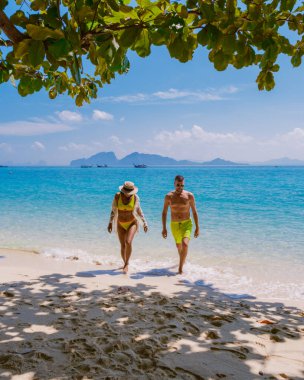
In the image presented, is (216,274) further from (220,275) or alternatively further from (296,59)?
(296,59)

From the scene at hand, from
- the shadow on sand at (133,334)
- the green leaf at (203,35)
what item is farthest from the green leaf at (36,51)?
the shadow on sand at (133,334)

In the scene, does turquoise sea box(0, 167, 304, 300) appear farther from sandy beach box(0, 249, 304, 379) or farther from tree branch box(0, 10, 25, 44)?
tree branch box(0, 10, 25, 44)

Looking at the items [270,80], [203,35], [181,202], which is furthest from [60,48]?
[181,202]

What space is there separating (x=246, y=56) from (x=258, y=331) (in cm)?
292

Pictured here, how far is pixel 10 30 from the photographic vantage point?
2.25 meters

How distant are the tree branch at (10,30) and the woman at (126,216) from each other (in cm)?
441

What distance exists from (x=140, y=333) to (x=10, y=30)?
119 inches

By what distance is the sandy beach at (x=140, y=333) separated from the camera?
2.71m

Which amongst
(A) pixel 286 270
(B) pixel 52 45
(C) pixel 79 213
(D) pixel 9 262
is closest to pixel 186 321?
(B) pixel 52 45

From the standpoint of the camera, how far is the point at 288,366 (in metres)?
2.85

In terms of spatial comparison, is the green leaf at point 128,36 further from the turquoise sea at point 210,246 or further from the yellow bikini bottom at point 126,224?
the yellow bikini bottom at point 126,224

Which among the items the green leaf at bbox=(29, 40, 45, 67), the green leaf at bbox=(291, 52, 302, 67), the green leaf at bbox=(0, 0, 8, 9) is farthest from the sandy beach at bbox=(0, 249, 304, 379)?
the green leaf at bbox=(0, 0, 8, 9)

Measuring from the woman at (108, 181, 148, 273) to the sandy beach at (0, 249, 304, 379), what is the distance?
4.41 ft

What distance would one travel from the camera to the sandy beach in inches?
107
